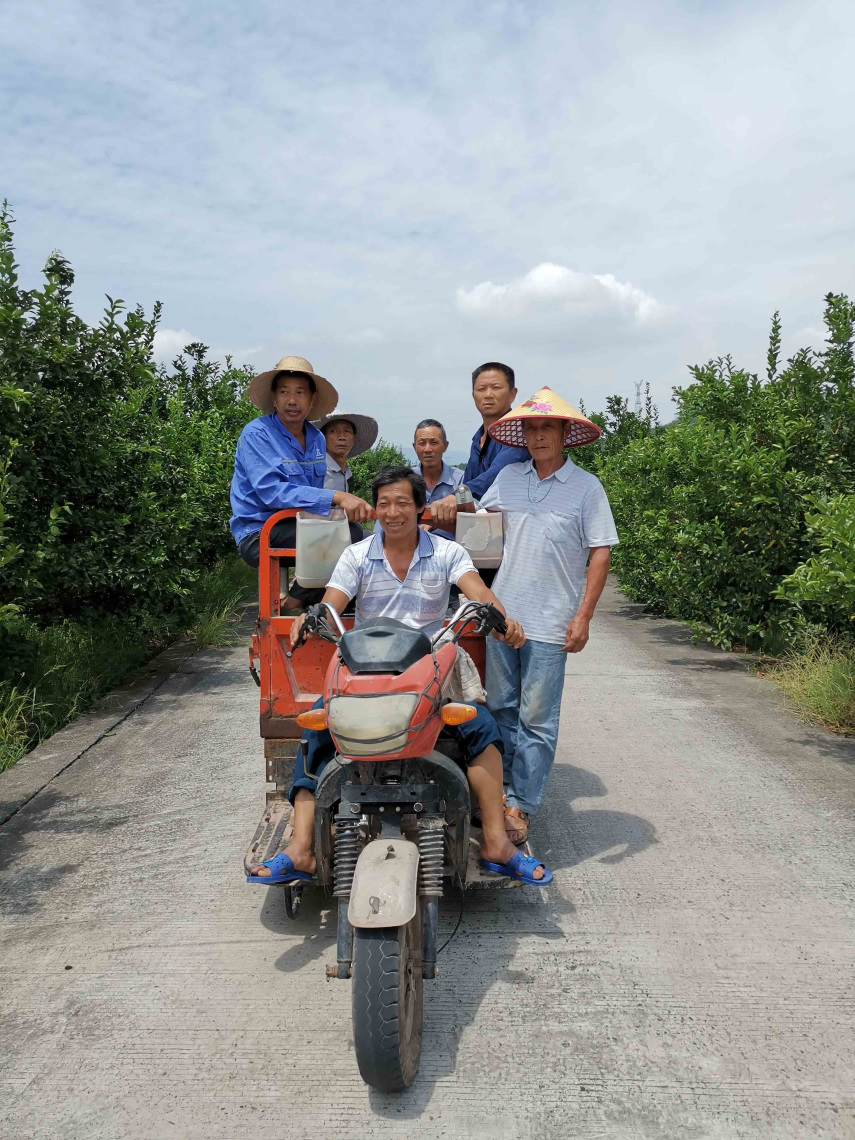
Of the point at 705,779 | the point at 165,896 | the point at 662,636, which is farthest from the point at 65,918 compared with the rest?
the point at 662,636

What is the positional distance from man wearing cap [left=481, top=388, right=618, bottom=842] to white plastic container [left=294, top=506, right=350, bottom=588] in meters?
0.75

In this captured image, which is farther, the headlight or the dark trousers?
the dark trousers

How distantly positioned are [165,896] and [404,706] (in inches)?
73.1

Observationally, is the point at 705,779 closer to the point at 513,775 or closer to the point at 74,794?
the point at 513,775

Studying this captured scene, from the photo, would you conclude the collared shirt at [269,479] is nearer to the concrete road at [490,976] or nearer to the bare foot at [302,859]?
the bare foot at [302,859]

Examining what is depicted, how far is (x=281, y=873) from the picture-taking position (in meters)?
3.57

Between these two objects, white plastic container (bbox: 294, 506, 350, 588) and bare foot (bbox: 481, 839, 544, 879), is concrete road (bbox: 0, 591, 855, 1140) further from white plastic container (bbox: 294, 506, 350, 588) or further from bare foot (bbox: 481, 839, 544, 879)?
white plastic container (bbox: 294, 506, 350, 588)

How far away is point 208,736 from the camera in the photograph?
6645mm

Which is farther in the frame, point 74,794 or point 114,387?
point 114,387

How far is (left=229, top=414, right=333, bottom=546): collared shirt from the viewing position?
4.37 m

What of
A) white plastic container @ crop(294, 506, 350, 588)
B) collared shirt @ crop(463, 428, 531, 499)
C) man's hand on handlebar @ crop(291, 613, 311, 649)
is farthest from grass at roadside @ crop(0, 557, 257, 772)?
collared shirt @ crop(463, 428, 531, 499)

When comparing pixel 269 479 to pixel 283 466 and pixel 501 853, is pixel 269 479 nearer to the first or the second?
pixel 283 466

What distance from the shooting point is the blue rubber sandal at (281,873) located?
3.55 metres

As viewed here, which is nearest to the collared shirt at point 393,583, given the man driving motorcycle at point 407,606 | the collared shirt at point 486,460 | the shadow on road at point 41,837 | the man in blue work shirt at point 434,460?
the man driving motorcycle at point 407,606
